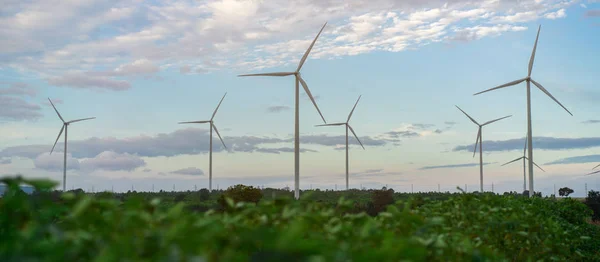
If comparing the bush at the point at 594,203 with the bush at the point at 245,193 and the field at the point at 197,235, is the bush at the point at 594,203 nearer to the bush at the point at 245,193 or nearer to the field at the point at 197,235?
the bush at the point at 245,193

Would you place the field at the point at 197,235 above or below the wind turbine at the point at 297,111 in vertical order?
below

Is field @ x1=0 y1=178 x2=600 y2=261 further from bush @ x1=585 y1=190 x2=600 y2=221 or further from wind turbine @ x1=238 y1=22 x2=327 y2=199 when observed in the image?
wind turbine @ x1=238 y1=22 x2=327 y2=199

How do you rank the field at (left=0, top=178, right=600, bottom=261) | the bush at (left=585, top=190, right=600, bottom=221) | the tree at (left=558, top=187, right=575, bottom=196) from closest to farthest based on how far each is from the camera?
1. the field at (left=0, top=178, right=600, bottom=261)
2. the bush at (left=585, top=190, right=600, bottom=221)
3. the tree at (left=558, top=187, right=575, bottom=196)

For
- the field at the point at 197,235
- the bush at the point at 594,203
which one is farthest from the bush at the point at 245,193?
the field at the point at 197,235

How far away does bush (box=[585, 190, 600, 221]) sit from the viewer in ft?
108

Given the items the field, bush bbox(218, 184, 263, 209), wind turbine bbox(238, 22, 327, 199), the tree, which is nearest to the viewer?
the field

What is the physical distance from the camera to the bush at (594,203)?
3278cm

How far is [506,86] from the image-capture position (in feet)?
149

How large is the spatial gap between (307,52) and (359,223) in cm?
3787

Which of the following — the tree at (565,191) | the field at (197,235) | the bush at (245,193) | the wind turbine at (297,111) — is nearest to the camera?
the field at (197,235)

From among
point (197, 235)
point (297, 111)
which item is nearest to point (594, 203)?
point (297, 111)

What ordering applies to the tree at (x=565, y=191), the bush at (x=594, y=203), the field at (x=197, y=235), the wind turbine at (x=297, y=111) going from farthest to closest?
the tree at (x=565, y=191) → the wind turbine at (x=297, y=111) → the bush at (x=594, y=203) → the field at (x=197, y=235)

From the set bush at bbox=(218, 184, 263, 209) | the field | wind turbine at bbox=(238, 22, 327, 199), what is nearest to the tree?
wind turbine at bbox=(238, 22, 327, 199)

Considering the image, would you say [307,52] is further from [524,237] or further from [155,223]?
[155,223]
